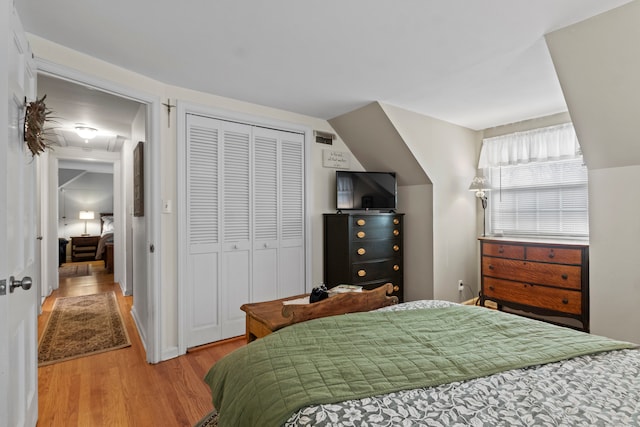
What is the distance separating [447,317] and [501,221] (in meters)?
2.98

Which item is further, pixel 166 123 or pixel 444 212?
pixel 444 212

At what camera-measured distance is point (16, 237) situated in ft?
4.49

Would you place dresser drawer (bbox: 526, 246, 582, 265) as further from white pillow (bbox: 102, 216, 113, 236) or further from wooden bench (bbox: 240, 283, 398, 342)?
white pillow (bbox: 102, 216, 113, 236)

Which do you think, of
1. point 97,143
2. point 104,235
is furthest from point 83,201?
point 97,143

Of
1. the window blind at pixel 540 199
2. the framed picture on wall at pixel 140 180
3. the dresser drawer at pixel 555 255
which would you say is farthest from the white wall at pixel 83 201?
the dresser drawer at pixel 555 255

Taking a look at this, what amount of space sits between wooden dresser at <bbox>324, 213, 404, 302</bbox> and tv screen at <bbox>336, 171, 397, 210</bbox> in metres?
0.19

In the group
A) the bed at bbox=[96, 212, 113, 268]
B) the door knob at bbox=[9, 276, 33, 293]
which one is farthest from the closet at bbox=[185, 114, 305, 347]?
the bed at bbox=[96, 212, 113, 268]

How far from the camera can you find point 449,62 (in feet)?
7.79

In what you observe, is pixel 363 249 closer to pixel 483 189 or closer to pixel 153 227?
pixel 483 189

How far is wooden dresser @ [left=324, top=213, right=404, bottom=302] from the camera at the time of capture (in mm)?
3449

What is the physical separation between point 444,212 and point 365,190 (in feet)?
3.26

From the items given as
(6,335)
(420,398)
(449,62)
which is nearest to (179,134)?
(6,335)

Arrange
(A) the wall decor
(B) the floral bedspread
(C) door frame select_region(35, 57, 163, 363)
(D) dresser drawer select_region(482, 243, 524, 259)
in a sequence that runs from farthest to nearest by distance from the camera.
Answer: (A) the wall decor → (D) dresser drawer select_region(482, 243, 524, 259) → (C) door frame select_region(35, 57, 163, 363) → (B) the floral bedspread

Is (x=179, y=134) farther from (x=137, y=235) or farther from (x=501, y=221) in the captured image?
(x=501, y=221)
